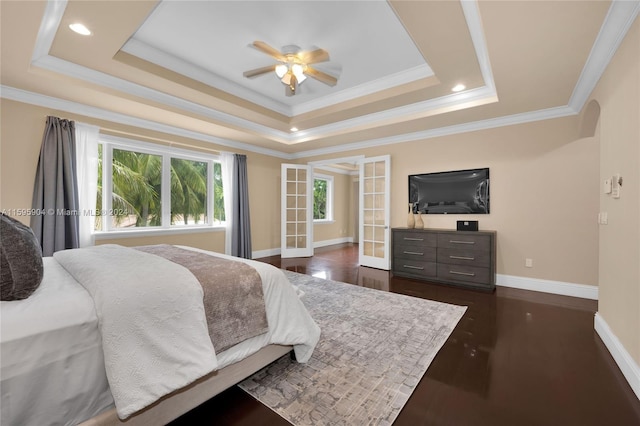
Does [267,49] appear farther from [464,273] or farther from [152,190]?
[464,273]

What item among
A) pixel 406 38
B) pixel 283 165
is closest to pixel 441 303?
pixel 406 38

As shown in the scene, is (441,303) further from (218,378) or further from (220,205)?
(220,205)

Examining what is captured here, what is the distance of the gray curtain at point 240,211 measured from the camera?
5.45 m

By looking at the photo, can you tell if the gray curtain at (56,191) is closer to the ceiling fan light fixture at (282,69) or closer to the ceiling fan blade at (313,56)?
the ceiling fan light fixture at (282,69)

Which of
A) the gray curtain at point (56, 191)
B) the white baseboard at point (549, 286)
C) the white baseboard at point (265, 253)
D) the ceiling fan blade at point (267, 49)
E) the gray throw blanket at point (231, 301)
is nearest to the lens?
the gray throw blanket at point (231, 301)

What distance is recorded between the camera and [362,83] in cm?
384

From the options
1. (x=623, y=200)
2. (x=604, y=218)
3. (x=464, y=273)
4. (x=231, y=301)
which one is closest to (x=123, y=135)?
(x=231, y=301)

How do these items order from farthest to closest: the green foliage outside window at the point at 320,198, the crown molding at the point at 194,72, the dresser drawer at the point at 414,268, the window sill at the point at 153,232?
1. the green foliage outside window at the point at 320,198
2. the dresser drawer at the point at 414,268
3. the window sill at the point at 153,232
4. the crown molding at the point at 194,72

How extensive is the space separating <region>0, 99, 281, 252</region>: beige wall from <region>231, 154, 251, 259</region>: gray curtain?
0.95ft

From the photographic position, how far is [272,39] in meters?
2.89

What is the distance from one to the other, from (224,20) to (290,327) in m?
2.76

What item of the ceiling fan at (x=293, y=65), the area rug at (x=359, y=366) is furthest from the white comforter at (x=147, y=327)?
the ceiling fan at (x=293, y=65)

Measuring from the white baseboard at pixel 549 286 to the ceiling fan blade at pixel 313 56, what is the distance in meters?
3.89

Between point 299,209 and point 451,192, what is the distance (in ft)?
10.6
